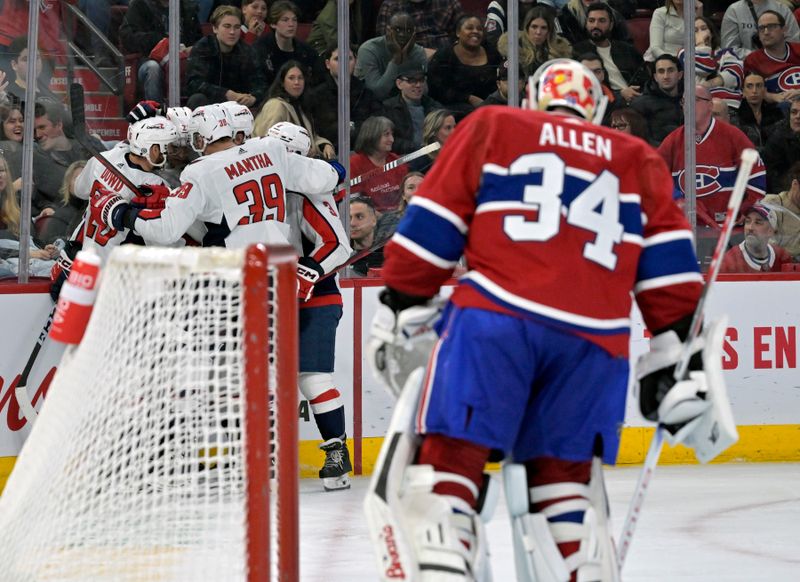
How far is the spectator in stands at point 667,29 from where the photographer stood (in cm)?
568

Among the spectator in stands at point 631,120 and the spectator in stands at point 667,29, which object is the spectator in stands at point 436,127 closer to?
the spectator in stands at point 631,120

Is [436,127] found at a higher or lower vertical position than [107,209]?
higher

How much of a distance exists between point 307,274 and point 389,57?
1.12m

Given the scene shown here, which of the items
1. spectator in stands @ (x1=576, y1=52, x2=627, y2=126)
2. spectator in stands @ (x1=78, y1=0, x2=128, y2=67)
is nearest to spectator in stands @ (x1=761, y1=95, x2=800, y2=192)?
spectator in stands @ (x1=576, y1=52, x2=627, y2=126)

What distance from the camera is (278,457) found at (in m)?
2.67

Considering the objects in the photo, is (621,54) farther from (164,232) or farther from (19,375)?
(19,375)

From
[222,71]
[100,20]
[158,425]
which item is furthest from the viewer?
[222,71]

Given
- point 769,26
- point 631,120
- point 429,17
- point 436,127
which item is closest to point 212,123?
point 436,127


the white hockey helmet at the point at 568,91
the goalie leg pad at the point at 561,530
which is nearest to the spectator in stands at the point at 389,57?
the white hockey helmet at the point at 568,91

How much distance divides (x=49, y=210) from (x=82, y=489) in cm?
268

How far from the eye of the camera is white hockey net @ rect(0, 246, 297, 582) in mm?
2500

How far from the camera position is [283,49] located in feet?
18.3

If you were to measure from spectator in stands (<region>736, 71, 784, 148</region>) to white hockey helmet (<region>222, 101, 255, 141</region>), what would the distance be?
6.63 ft

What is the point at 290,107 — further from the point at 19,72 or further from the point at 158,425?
the point at 158,425
